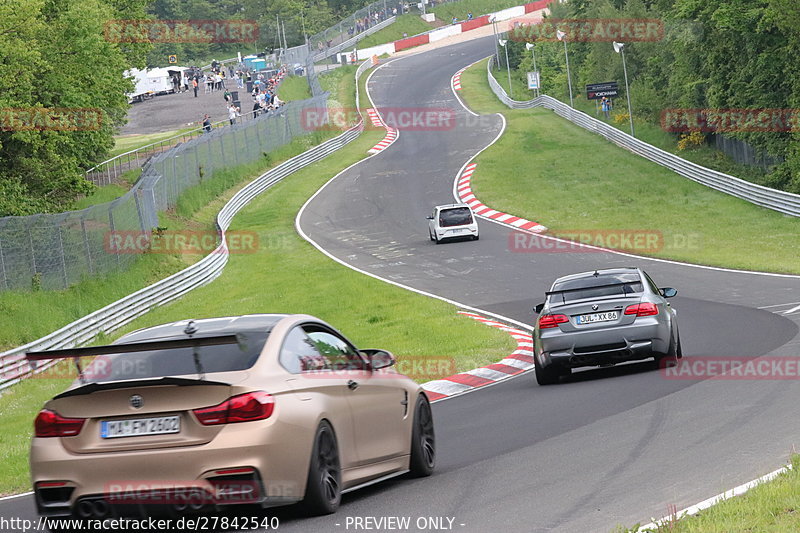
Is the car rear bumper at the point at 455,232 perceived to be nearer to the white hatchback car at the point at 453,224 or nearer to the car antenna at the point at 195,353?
the white hatchback car at the point at 453,224

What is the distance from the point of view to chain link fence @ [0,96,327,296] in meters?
28.9

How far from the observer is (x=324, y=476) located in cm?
789

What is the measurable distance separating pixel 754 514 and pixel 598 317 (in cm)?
919

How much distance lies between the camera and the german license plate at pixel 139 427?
24.0ft

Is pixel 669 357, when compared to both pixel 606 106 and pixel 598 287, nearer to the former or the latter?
pixel 598 287

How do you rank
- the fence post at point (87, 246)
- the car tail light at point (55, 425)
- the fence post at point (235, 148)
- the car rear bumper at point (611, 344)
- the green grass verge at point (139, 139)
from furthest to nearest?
the green grass verge at point (139, 139) < the fence post at point (235, 148) < the fence post at point (87, 246) < the car rear bumper at point (611, 344) < the car tail light at point (55, 425)

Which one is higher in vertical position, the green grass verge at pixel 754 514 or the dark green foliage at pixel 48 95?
the dark green foliage at pixel 48 95

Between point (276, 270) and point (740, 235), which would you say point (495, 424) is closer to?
point (276, 270)

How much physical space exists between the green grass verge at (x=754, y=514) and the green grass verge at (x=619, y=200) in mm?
24992

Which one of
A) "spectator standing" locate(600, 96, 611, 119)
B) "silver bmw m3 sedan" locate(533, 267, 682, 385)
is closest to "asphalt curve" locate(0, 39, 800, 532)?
"silver bmw m3 sedan" locate(533, 267, 682, 385)

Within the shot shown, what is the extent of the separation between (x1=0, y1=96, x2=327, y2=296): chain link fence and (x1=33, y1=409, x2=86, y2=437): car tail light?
2169 cm

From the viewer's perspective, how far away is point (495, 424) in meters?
12.7

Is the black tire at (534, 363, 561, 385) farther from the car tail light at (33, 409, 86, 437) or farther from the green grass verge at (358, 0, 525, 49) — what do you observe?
the green grass verge at (358, 0, 525, 49)

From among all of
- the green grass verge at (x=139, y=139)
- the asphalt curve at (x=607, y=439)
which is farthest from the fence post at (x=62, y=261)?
the green grass verge at (x=139, y=139)
